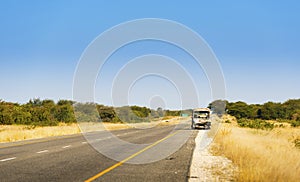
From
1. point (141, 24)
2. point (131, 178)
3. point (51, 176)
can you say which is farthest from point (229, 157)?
point (141, 24)

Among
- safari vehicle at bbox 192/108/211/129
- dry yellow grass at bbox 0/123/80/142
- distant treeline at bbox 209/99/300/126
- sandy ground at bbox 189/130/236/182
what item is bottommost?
sandy ground at bbox 189/130/236/182

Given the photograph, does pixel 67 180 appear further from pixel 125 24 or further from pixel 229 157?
pixel 125 24

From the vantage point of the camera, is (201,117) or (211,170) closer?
(211,170)

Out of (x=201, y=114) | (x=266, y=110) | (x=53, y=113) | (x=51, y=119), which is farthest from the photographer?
(x=266, y=110)

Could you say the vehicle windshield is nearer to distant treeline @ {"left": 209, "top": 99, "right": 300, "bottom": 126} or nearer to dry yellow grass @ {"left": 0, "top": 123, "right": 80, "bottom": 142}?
dry yellow grass @ {"left": 0, "top": 123, "right": 80, "bottom": 142}

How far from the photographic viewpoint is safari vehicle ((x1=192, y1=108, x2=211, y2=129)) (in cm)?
4594

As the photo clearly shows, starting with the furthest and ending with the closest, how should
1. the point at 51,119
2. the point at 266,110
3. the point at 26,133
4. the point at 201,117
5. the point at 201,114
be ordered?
the point at 266,110 → the point at 51,119 → the point at 201,117 → the point at 201,114 → the point at 26,133

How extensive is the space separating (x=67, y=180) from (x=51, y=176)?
90cm

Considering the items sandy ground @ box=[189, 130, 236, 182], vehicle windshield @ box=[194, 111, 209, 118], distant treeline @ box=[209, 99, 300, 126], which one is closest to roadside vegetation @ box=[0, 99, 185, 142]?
vehicle windshield @ box=[194, 111, 209, 118]

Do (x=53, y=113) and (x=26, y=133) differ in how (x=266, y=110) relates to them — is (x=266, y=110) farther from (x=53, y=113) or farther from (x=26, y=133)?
(x=26, y=133)

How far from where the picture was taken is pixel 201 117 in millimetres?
47094

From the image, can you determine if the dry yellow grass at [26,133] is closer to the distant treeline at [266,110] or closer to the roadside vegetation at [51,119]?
the roadside vegetation at [51,119]

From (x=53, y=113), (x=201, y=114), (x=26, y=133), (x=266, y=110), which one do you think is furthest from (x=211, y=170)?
(x=266, y=110)

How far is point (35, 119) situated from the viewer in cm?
5959
